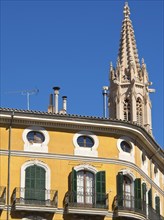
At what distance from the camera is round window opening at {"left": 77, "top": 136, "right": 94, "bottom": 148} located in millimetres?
44531

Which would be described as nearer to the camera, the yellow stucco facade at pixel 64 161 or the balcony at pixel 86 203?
the yellow stucco facade at pixel 64 161

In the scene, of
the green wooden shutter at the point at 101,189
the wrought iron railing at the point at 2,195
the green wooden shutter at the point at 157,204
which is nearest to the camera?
the wrought iron railing at the point at 2,195

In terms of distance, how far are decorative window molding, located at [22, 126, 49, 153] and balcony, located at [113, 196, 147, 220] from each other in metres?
5.39

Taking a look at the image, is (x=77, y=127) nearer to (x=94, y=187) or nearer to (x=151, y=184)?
(x=94, y=187)

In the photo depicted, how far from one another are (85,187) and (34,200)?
11.5 feet

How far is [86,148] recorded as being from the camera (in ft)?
146

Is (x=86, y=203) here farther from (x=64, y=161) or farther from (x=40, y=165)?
(x=40, y=165)

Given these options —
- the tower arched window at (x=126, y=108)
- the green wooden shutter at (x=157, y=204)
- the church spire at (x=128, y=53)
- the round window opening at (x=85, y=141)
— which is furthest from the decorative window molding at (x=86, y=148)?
the church spire at (x=128, y=53)

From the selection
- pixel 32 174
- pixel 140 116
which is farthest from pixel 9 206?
pixel 140 116

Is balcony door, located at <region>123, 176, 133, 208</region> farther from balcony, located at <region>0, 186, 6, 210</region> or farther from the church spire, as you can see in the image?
the church spire

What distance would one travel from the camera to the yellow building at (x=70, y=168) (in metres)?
42.0

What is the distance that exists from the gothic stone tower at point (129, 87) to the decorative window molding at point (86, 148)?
60.3 metres

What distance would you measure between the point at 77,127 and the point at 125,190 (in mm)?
4927

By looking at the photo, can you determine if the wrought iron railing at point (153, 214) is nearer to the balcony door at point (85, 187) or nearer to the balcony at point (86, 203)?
the balcony at point (86, 203)
